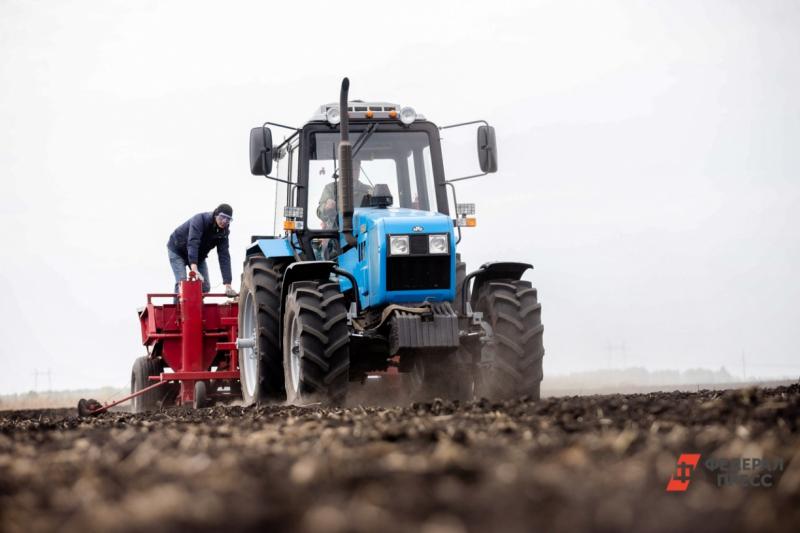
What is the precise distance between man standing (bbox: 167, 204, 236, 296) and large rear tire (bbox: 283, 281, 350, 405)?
404 centimetres

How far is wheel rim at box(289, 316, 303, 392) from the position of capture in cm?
1001

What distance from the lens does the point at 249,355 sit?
12102 millimetres

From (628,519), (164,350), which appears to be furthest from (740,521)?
(164,350)

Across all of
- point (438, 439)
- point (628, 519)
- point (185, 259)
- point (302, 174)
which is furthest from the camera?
point (185, 259)

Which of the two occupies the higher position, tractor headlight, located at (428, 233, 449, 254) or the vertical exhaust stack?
the vertical exhaust stack

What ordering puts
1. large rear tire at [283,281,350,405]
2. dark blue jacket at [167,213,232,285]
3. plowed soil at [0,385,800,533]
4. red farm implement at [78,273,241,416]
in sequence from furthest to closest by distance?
dark blue jacket at [167,213,232,285], red farm implement at [78,273,241,416], large rear tire at [283,281,350,405], plowed soil at [0,385,800,533]

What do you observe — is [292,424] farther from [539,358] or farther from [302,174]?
[302,174]

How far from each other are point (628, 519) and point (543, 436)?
6.55 feet

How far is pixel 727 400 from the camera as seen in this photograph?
21.1 ft

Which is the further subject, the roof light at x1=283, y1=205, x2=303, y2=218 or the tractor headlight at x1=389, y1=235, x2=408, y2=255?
the roof light at x1=283, y1=205, x2=303, y2=218

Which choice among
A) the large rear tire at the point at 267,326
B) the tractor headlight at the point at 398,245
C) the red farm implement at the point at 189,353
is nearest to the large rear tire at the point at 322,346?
the tractor headlight at the point at 398,245

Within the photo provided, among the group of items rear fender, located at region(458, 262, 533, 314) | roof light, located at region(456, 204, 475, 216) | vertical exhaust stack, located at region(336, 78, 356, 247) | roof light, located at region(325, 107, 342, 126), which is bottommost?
rear fender, located at region(458, 262, 533, 314)

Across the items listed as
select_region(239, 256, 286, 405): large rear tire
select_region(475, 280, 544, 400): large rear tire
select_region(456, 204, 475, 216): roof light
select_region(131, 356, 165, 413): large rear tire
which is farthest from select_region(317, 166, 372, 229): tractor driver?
select_region(131, 356, 165, 413): large rear tire

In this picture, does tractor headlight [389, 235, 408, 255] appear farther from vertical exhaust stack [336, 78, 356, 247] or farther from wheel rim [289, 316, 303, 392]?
wheel rim [289, 316, 303, 392]
